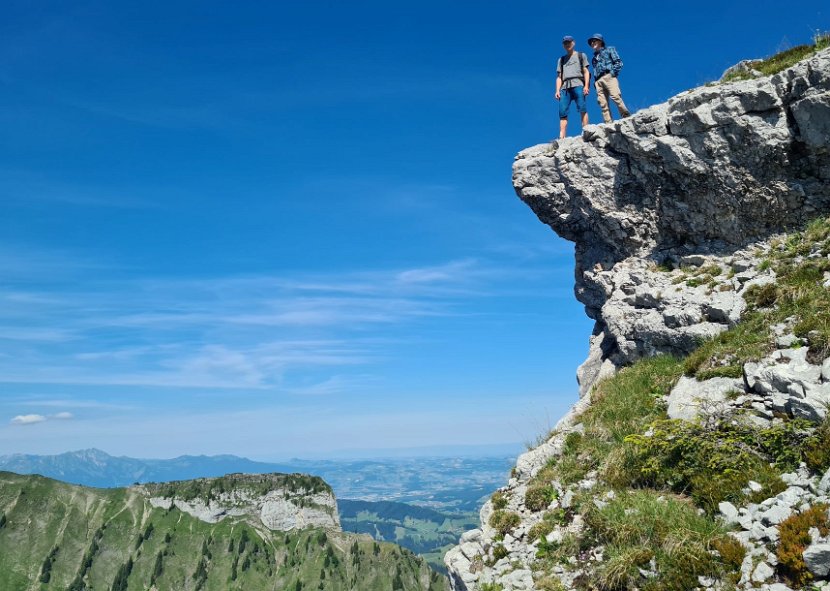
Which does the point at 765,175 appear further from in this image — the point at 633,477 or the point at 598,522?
the point at 598,522

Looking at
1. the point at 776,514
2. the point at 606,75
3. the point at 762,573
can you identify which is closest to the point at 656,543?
the point at 762,573

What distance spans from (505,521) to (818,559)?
8.32 meters

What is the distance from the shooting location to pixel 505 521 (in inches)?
629

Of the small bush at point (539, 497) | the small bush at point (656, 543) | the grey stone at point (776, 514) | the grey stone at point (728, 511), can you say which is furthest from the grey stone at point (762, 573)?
the small bush at point (539, 497)

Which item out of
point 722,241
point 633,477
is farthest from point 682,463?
point 722,241

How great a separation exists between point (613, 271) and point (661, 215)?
3901 millimetres

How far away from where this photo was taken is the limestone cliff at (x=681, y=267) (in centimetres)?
1328

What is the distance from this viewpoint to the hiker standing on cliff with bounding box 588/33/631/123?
2867cm

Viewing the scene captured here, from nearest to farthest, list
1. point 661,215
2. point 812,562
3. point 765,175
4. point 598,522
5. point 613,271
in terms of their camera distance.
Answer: point 812,562, point 598,522, point 765,175, point 661,215, point 613,271

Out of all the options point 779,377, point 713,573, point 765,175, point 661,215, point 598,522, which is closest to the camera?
point 713,573

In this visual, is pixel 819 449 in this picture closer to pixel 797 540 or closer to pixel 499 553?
pixel 797 540

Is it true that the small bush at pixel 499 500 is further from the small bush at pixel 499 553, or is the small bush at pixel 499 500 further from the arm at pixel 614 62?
the arm at pixel 614 62

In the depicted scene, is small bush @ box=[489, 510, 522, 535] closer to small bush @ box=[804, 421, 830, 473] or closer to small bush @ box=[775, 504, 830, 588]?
small bush @ box=[775, 504, 830, 588]

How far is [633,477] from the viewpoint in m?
14.6
